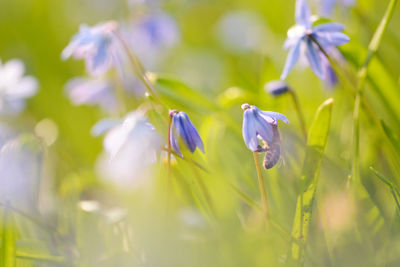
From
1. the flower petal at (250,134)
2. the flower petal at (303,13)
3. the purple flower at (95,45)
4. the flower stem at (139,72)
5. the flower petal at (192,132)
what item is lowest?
the flower petal at (250,134)

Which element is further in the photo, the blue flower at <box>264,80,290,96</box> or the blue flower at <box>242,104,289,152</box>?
the blue flower at <box>264,80,290,96</box>

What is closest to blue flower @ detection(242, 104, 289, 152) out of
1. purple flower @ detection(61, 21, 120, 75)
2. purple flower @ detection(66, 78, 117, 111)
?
purple flower @ detection(61, 21, 120, 75)

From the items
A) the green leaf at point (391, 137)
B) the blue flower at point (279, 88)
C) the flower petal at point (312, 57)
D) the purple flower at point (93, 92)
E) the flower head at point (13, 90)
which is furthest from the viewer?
the purple flower at point (93, 92)

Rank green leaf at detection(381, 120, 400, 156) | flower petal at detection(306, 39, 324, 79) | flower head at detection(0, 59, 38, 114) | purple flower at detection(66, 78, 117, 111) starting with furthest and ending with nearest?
purple flower at detection(66, 78, 117, 111) → flower head at detection(0, 59, 38, 114) → flower petal at detection(306, 39, 324, 79) → green leaf at detection(381, 120, 400, 156)

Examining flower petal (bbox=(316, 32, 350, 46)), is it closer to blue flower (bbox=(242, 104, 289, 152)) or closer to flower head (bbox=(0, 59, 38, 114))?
blue flower (bbox=(242, 104, 289, 152))

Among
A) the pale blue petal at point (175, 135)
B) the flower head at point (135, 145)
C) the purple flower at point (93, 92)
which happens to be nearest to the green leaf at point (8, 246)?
the flower head at point (135, 145)

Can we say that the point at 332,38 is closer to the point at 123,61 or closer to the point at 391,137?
the point at 391,137

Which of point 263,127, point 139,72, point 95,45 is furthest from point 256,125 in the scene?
point 95,45

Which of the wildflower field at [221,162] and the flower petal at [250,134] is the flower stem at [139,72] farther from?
the flower petal at [250,134]
